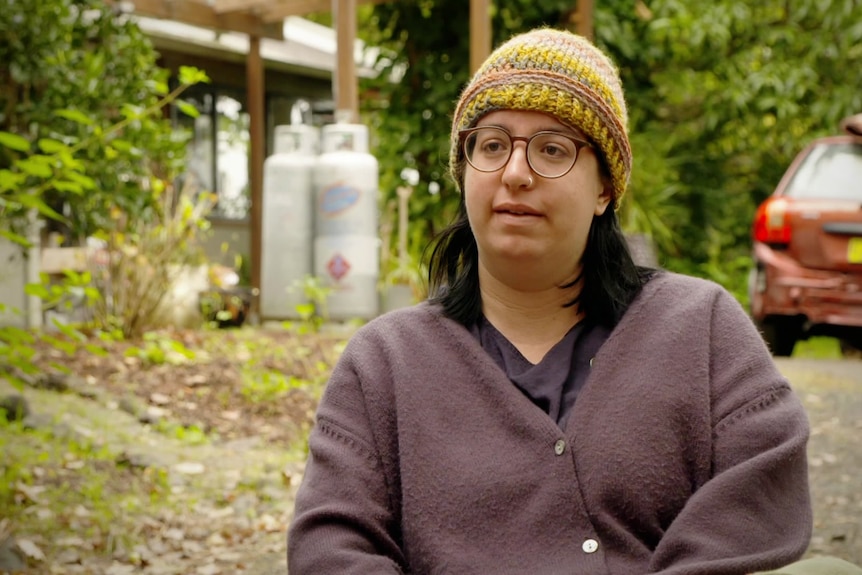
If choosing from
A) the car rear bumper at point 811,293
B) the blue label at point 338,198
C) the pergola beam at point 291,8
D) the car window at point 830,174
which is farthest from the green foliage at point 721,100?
the blue label at point 338,198

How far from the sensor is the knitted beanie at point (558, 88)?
2379mm

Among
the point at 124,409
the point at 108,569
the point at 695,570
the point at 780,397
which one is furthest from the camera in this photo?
the point at 124,409

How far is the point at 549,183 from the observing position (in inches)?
95.0

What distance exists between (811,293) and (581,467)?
684cm

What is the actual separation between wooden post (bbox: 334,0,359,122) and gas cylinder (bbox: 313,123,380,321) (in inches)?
8.7

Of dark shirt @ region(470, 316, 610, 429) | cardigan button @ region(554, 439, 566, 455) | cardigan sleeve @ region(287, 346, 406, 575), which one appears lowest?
cardigan sleeve @ region(287, 346, 406, 575)

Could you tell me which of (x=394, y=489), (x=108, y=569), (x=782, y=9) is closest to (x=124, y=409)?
(x=108, y=569)

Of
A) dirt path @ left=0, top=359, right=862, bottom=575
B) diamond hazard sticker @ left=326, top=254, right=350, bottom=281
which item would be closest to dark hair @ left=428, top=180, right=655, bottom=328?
dirt path @ left=0, top=359, right=862, bottom=575

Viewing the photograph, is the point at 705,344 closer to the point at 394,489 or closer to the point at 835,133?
the point at 394,489

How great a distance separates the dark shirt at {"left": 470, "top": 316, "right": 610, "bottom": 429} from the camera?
2.42 metres

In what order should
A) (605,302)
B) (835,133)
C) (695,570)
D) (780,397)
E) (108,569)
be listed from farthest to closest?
(835,133)
(108,569)
(605,302)
(780,397)
(695,570)

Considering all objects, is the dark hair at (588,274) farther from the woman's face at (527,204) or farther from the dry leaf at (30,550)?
the dry leaf at (30,550)

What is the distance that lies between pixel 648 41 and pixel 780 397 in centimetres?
1139

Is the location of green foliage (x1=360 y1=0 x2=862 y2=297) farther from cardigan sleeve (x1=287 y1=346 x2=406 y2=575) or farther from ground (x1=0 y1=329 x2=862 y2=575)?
cardigan sleeve (x1=287 y1=346 x2=406 y2=575)
